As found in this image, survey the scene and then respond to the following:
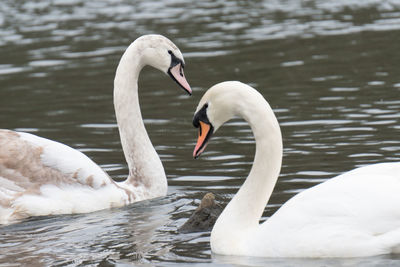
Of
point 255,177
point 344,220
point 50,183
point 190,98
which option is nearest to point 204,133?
point 255,177

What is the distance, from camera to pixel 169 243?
7.86 m

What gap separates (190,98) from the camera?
14383 millimetres

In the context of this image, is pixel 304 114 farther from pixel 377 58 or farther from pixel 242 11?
pixel 242 11

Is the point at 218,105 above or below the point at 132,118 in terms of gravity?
above

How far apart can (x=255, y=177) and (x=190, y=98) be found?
7.13 metres

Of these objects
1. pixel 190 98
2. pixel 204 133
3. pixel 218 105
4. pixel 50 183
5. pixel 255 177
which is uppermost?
pixel 218 105

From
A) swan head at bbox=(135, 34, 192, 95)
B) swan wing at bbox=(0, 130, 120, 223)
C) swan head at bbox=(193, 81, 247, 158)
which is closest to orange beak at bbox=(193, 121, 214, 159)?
swan head at bbox=(193, 81, 247, 158)

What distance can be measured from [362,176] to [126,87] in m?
3.60

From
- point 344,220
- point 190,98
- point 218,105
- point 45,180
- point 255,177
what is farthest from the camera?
Result: point 190,98

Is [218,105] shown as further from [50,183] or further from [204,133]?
[50,183]

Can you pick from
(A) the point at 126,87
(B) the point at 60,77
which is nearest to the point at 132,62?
(A) the point at 126,87

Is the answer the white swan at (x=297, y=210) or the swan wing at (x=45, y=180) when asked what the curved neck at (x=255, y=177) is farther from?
the swan wing at (x=45, y=180)

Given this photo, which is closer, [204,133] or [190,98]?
[204,133]

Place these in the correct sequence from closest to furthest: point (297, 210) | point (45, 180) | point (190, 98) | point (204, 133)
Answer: point (297, 210) < point (204, 133) < point (45, 180) < point (190, 98)
